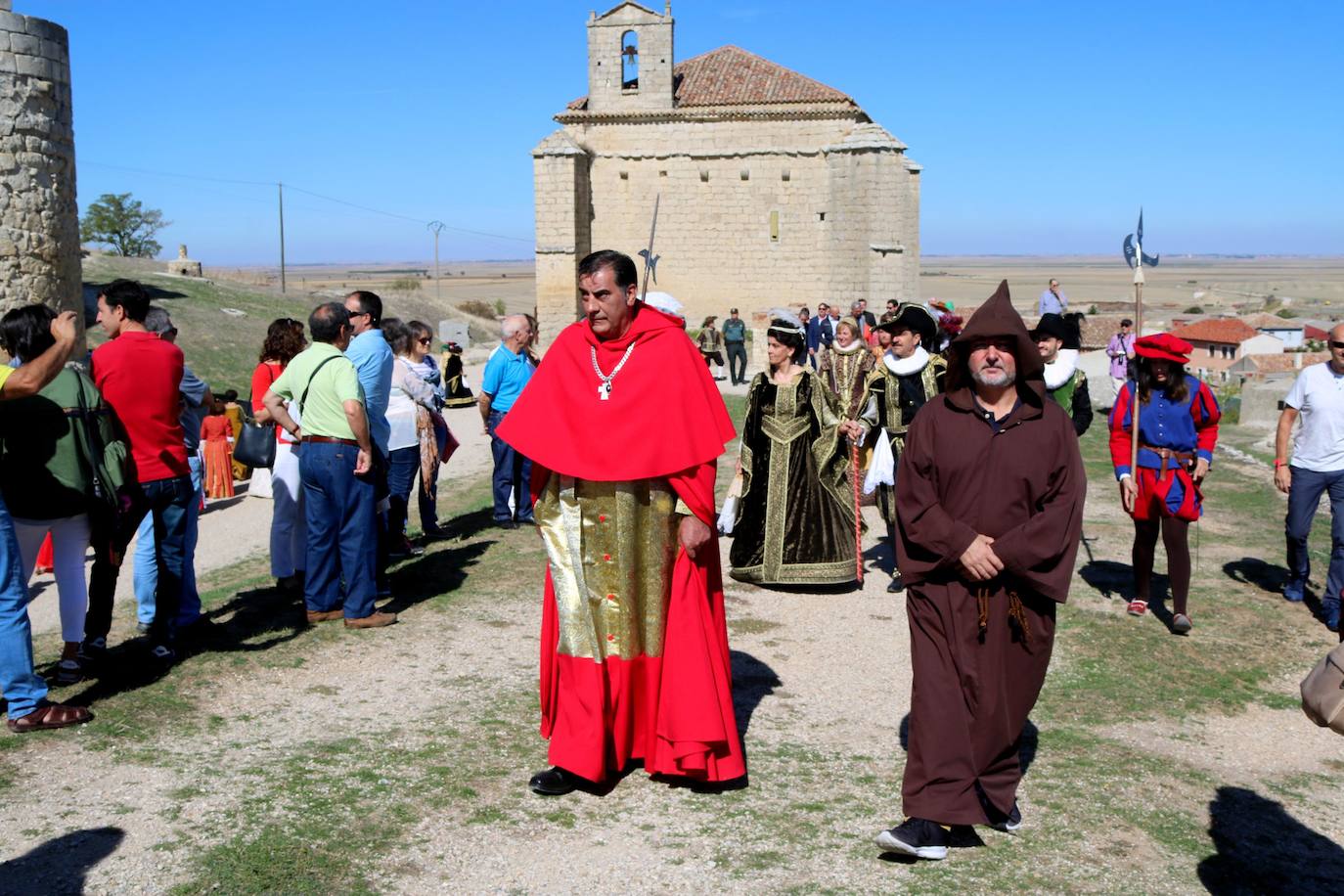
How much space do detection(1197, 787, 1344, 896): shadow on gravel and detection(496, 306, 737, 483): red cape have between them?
2.22 metres

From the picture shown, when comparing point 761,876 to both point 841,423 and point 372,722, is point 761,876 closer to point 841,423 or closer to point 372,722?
point 372,722

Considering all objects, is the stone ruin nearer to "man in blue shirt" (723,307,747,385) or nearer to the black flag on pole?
"man in blue shirt" (723,307,747,385)

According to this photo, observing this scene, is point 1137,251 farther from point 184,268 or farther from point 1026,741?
point 184,268

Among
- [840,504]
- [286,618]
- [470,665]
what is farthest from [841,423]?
[286,618]

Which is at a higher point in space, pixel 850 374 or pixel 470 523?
pixel 850 374

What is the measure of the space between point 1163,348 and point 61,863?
582cm

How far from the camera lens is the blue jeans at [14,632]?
15.9 feet

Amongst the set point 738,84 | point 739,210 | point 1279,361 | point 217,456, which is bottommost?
point 217,456

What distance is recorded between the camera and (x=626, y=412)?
4.45 meters

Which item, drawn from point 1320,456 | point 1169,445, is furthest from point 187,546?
point 1320,456

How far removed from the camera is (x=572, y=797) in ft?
14.7

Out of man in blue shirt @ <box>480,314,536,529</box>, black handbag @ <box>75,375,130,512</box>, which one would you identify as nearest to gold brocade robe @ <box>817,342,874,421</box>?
man in blue shirt @ <box>480,314,536,529</box>

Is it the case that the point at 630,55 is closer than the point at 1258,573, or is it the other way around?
the point at 1258,573

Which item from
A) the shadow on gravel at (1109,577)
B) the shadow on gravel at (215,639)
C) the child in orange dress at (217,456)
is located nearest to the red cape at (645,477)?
the shadow on gravel at (215,639)
